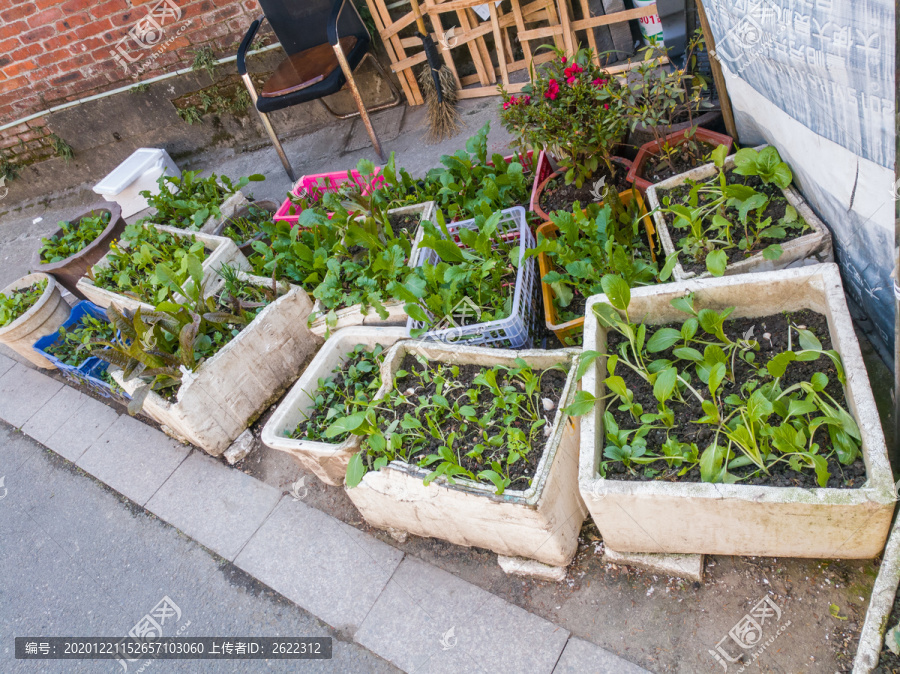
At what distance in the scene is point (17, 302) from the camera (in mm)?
3312

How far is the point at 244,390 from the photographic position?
99.8 inches

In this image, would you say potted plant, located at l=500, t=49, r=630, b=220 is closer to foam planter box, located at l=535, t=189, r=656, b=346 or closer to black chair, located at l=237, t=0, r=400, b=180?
foam planter box, located at l=535, t=189, r=656, b=346

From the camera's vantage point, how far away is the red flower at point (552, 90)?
7.14 ft

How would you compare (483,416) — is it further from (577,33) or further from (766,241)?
(577,33)

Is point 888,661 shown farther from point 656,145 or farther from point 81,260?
point 81,260

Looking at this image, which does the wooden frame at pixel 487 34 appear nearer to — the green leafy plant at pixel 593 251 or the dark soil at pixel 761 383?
the green leafy plant at pixel 593 251

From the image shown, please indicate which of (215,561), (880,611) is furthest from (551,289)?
(215,561)

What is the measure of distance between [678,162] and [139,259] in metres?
2.45

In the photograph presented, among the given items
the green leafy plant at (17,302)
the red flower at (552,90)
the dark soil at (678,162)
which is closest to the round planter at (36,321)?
the green leafy plant at (17,302)

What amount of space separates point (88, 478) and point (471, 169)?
7.33 ft

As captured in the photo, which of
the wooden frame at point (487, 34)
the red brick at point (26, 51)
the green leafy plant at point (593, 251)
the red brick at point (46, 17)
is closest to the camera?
the green leafy plant at point (593, 251)

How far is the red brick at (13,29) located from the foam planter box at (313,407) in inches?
165

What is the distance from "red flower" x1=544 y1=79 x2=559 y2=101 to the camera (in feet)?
7.14

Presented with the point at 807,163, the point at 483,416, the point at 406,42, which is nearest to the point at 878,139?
the point at 807,163
